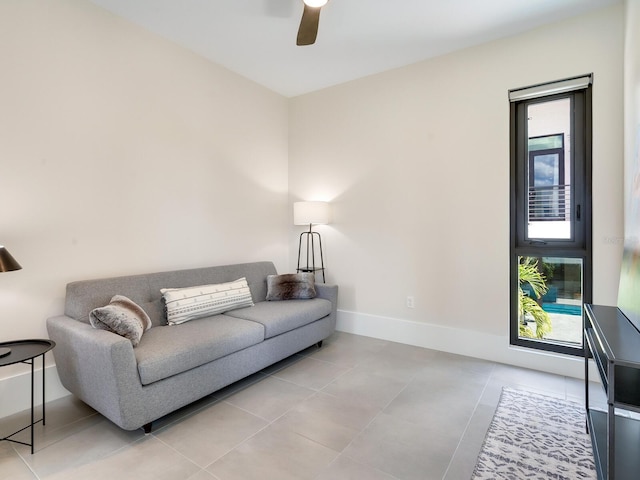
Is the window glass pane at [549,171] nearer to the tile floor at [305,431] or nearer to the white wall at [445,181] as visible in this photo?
the white wall at [445,181]

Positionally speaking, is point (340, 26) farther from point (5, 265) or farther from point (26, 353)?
point (26, 353)

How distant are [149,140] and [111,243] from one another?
3.02 ft

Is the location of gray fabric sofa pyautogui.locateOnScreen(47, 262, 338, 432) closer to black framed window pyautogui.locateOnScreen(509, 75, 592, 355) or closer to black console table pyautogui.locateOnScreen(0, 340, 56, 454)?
black console table pyautogui.locateOnScreen(0, 340, 56, 454)

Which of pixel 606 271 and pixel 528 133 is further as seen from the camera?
pixel 528 133

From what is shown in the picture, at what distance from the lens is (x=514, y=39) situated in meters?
2.85

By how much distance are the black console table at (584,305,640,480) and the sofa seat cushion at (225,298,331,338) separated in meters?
1.99

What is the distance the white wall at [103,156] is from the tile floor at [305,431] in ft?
2.56

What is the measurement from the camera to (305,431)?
1944mm

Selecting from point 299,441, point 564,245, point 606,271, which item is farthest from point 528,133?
point 299,441

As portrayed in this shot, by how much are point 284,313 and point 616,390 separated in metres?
2.13

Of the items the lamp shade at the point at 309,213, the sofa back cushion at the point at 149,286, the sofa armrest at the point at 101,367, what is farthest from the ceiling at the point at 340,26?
the sofa armrest at the point at 101,367

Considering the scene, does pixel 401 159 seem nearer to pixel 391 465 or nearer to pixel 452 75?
pixel 452 75

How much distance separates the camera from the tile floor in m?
1.62

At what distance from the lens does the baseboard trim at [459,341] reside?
270 centimetres
